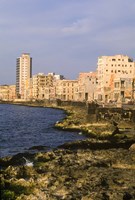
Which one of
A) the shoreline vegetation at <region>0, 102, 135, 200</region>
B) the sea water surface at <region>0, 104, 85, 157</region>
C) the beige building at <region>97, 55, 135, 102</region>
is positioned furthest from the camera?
the beige building at <region>97, 55, 135, 102</region>

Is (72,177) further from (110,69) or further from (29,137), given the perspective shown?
(110,69)

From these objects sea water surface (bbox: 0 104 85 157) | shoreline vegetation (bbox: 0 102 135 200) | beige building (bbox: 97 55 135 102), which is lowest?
sea water surface (bbox: 0 104 85 157)

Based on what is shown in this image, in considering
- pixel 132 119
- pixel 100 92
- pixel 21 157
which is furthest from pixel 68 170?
pixel 100 92

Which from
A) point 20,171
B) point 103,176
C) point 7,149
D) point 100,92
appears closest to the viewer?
point 103,176

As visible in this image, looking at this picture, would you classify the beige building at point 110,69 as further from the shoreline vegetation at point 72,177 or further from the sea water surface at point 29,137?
the shoreline vegetation at point 72,177

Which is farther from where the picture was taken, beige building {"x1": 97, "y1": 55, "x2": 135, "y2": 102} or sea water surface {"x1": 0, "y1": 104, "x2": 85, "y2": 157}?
beige building {"x1": 97, "y1": 55, "x2": 135, "y2": 102}

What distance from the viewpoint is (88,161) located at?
24.0 meters

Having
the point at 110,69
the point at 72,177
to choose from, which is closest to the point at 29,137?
the point at 72,177

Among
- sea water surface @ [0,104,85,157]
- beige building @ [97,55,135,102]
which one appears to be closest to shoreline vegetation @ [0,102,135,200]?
sea water surface @ [0,104,85,157]

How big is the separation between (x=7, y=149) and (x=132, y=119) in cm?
2733

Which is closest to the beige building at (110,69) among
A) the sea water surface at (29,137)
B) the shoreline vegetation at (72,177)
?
the sea water surface at (29,137)

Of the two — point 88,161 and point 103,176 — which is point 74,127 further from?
point 103,176

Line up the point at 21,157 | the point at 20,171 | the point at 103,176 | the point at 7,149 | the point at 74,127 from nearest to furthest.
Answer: the point at 103,176 → the point at 20,171 → the point at 21,157 → the point at 7,149 → the point at 74,127

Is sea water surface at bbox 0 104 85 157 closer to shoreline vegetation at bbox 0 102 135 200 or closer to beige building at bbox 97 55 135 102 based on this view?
shoreline vegetation at bbox 0 102 135 200
